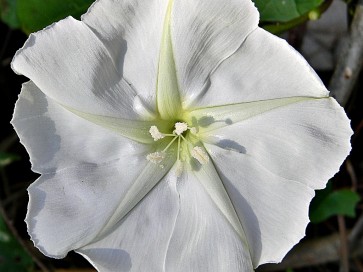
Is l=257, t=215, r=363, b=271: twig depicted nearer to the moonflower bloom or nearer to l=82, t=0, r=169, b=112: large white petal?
the moonflower bloom

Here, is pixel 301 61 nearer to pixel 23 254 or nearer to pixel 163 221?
pixel 163 221

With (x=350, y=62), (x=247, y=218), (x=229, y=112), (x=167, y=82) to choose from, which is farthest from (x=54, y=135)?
(x=350, y=62)

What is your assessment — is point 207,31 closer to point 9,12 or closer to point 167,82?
point 167,82

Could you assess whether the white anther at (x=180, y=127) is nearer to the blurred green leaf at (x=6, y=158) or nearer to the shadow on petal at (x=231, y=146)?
the shadow on petal at (x=231, y=146)

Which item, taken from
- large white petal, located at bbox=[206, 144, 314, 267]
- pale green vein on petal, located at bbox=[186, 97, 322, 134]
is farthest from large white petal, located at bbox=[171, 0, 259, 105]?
large white petal, located at bbox=[206, 144, 314, 267]

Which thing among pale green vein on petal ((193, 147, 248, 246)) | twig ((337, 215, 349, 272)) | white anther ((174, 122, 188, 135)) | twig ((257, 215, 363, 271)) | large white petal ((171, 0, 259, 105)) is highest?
large white petal ((171, 0, 259, 105))

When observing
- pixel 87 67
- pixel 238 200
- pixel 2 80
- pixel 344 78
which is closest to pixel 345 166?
pixel 344 78
